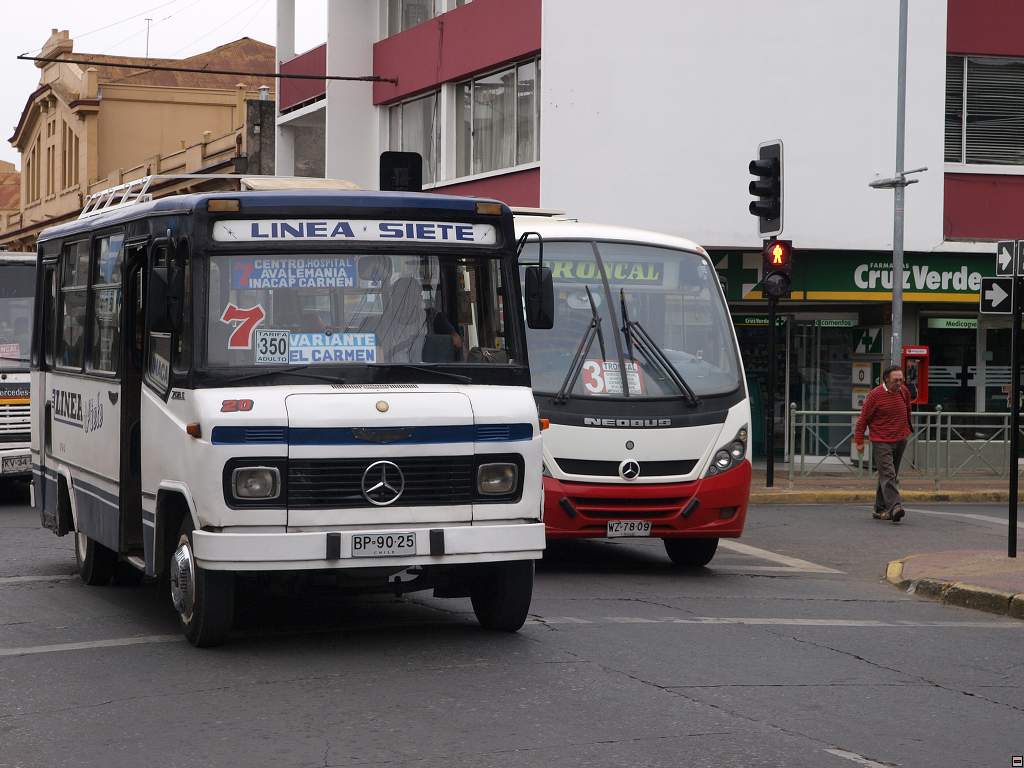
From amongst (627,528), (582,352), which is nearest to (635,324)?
(582,352)

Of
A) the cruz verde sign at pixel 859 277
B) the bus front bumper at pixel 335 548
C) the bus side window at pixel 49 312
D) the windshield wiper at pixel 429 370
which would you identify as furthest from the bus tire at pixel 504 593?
the cruz verde sign at pixel 859 277

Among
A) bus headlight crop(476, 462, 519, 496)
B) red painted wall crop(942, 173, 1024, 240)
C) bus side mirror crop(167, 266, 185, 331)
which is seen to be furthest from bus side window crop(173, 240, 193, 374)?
red painted wall crop(942, 173, 1024, 240)

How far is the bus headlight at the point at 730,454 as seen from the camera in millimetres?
12766

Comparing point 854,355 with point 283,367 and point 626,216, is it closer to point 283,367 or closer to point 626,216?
point 626,216

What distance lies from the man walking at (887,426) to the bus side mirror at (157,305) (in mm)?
11436

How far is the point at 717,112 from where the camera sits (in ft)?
82.1

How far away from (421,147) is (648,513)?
62.1 ft

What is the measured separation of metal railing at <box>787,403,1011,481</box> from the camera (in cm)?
2214

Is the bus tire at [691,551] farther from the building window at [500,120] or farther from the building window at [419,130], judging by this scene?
the building window at [419,130]

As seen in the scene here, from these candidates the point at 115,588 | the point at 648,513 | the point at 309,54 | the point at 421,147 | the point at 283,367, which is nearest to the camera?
the point at 283,367

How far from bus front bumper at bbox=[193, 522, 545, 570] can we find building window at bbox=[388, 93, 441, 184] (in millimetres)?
21591

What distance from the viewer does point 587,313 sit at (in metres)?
13.2

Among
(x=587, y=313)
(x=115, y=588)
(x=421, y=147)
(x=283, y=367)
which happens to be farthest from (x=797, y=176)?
(x=283, y=367)

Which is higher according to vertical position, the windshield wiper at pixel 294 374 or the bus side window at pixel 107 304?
the bus side window at pixel 107 304
